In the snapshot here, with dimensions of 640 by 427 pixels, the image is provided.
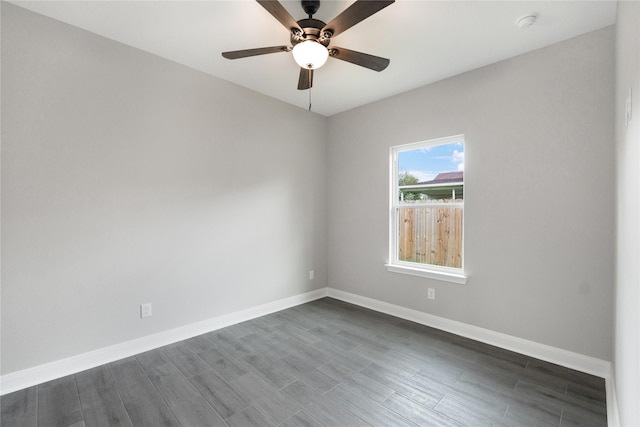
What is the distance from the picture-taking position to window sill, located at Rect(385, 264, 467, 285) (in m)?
2.91

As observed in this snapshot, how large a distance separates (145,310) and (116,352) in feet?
1.24

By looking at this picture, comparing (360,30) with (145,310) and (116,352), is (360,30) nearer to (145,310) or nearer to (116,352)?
(145,310)

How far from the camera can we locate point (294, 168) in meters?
3.88

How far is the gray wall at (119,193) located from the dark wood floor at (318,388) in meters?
0.42

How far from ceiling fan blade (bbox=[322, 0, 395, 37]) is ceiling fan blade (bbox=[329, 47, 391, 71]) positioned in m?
0.19

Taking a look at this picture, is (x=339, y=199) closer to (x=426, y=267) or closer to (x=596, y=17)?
(x=426, y=267)

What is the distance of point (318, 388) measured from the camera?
2.04 metres

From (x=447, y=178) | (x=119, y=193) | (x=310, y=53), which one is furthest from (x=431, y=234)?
(x=119, y=193)

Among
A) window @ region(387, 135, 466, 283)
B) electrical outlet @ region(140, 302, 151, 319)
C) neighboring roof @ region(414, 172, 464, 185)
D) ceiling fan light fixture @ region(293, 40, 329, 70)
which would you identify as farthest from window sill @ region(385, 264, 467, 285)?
electrical outlet @ region(140, 302, 151, 319)

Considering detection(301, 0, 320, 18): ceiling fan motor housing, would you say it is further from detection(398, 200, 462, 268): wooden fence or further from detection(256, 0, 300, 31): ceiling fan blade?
detection(398, 200, 462, 268): wooden fence

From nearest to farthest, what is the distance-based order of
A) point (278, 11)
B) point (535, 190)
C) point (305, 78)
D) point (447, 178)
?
point (278, 11) < point (305, 78) < point (535, 190) < point (447, 178)

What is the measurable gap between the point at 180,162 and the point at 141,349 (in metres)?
1.80

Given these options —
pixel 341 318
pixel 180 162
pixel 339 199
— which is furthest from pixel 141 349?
pixel 339 199

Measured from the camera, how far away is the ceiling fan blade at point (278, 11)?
5.08ft
